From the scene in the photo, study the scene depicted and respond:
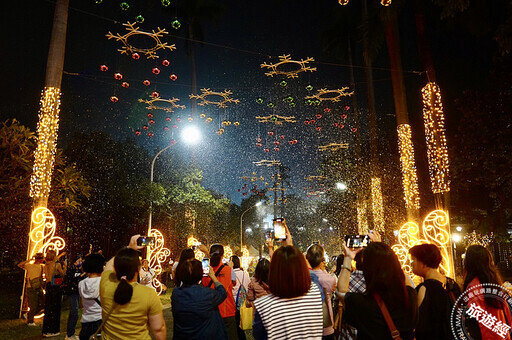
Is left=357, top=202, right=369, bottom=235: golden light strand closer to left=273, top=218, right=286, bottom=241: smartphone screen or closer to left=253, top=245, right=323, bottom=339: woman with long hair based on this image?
left=273, top=218, right=286, bottom=241: smartphone screen

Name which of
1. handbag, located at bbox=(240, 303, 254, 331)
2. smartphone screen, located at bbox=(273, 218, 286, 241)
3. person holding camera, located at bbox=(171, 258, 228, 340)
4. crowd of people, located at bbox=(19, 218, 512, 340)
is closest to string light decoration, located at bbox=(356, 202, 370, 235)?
handbag, located at bbox=(240, 303, 254, 331)

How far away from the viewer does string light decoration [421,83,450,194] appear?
44.5 feet

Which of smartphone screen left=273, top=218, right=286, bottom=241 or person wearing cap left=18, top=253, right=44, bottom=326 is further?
person wearing cap left=18, top=253, right=44, bottom=326

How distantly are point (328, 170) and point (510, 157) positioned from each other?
709 inches

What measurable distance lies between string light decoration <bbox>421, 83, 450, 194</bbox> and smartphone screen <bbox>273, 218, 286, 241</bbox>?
10166mm

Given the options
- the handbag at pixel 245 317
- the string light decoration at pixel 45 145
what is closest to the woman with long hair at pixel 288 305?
the handbag at pixel 245 317

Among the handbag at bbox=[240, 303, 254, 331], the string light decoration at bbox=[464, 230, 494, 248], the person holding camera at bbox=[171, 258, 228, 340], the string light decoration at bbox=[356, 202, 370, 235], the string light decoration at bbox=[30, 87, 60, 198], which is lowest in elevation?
the handbag at bbox=[240, 303, 254, 331]

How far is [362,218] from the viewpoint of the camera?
22094 millimetres

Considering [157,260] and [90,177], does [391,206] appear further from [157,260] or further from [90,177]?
[90,177]

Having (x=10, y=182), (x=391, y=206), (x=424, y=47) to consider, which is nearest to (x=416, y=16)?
(x=424, y=47)

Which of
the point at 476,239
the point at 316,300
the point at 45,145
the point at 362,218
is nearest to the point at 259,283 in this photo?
the point at 316,300

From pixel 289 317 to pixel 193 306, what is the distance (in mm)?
1281

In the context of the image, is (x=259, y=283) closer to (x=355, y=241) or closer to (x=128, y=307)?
(x=355, y=241)

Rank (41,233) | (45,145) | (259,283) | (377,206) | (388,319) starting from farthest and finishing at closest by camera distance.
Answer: (377,206)
(45,145)
(41,233)
(259,283)
(388,319)
